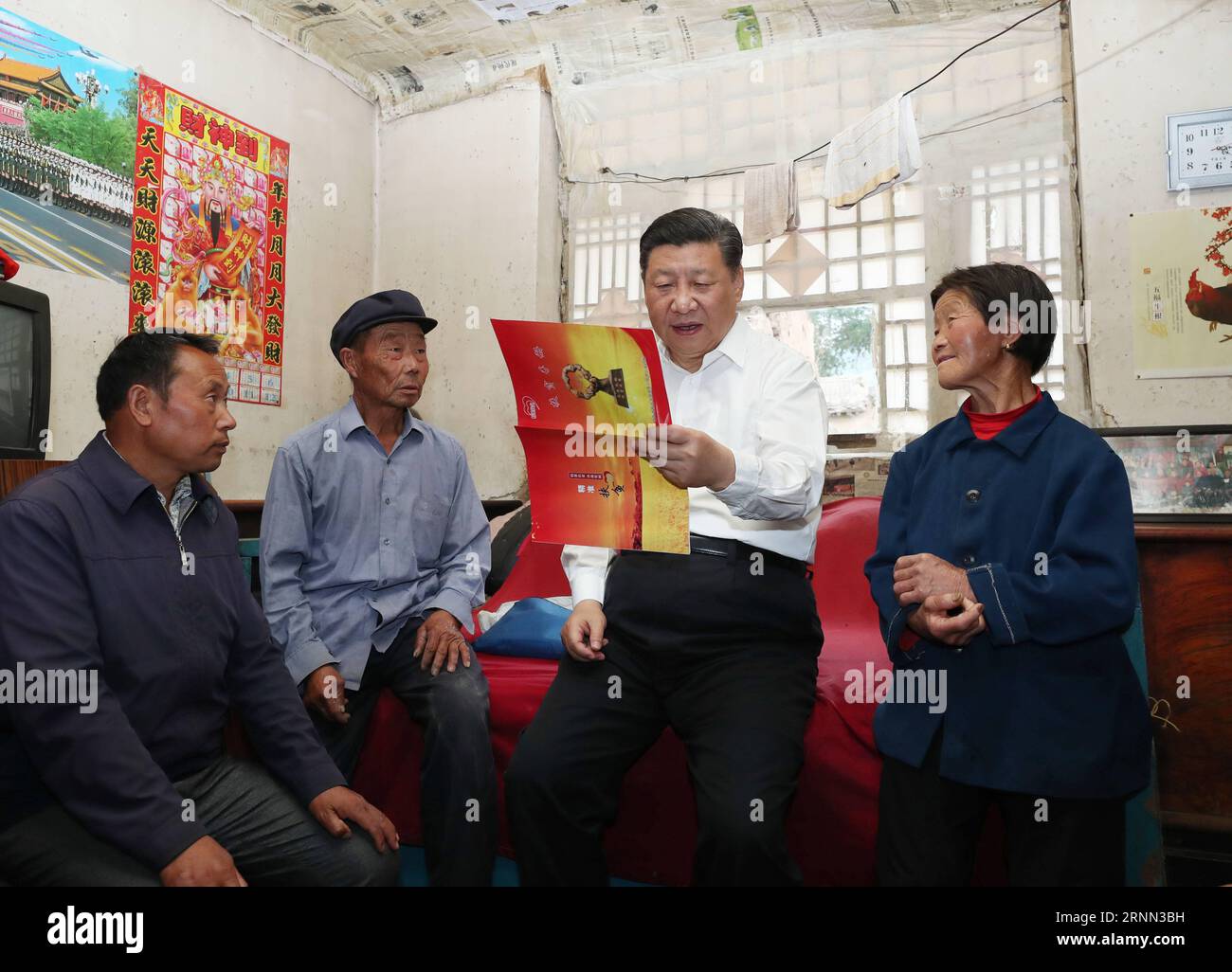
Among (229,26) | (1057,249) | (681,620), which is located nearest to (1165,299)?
(1057,249)

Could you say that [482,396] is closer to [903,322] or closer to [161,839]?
[903,322]

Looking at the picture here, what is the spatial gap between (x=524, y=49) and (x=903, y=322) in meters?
2.08

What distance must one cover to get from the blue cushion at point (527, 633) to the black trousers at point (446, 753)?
32 centimetres

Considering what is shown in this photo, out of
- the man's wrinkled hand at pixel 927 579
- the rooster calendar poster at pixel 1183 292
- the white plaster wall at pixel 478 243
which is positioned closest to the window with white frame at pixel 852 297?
the white plaster wall at pixel 478 243

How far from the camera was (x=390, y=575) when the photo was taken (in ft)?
6.35

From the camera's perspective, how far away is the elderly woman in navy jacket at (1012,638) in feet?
3.86

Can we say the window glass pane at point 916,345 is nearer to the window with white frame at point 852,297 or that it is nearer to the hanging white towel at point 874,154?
the window with white frame at point 852,297

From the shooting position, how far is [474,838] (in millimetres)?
→ 1592

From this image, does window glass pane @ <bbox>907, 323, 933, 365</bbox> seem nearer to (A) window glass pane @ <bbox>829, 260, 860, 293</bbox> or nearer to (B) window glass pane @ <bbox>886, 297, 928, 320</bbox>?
(B) window glass pane @ <bbox>886, 297, 928, 320</bbox>

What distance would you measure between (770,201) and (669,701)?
2.65m

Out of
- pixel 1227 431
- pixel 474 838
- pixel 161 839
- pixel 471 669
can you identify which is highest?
pixel 1227 431

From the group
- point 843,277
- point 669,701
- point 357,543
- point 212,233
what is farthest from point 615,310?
point 669,701

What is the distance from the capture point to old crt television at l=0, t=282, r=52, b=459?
183 cm

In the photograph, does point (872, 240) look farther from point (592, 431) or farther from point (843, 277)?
point (592, 431)
